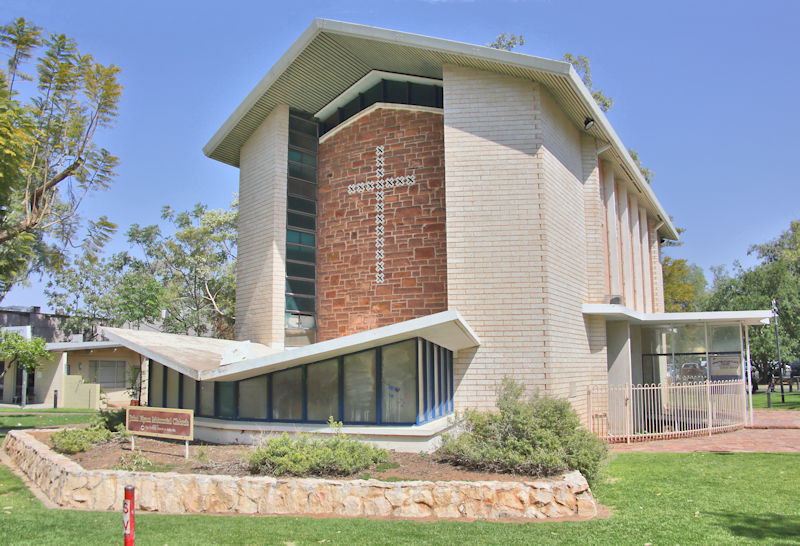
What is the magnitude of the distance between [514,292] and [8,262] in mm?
15315

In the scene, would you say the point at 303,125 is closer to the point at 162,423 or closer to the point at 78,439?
the point at 162,423

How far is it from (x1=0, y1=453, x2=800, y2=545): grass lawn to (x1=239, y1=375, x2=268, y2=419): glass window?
4.04 meters

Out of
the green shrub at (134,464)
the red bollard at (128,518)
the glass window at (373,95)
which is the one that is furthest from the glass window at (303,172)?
the red bollard at (128,518)

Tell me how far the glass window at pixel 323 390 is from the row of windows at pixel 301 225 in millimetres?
4059

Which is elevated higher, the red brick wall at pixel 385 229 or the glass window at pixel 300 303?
the red brick wall at pixel 385 229

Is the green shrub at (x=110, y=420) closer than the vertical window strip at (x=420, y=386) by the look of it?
No

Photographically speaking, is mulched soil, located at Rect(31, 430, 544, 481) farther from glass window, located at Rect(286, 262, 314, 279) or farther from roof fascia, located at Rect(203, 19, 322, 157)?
roof fascia, located at Rect(203, 19, 322, 157)

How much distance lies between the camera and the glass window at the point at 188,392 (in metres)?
14.3

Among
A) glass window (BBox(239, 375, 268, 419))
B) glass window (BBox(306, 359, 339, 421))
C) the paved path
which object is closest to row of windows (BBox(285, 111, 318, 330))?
glass window (BBox(239, 375, 268, 419))

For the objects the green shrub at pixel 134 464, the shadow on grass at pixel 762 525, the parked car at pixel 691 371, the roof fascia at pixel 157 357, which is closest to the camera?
the shadow on grass at pixel 762 525

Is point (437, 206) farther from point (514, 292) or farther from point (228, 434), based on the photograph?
point (228, 434)

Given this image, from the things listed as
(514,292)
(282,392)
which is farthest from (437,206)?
(282,392)

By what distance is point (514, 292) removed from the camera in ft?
42.5

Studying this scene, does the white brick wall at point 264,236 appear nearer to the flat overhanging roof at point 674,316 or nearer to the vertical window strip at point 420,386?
the vertical window strip at point 420,386
